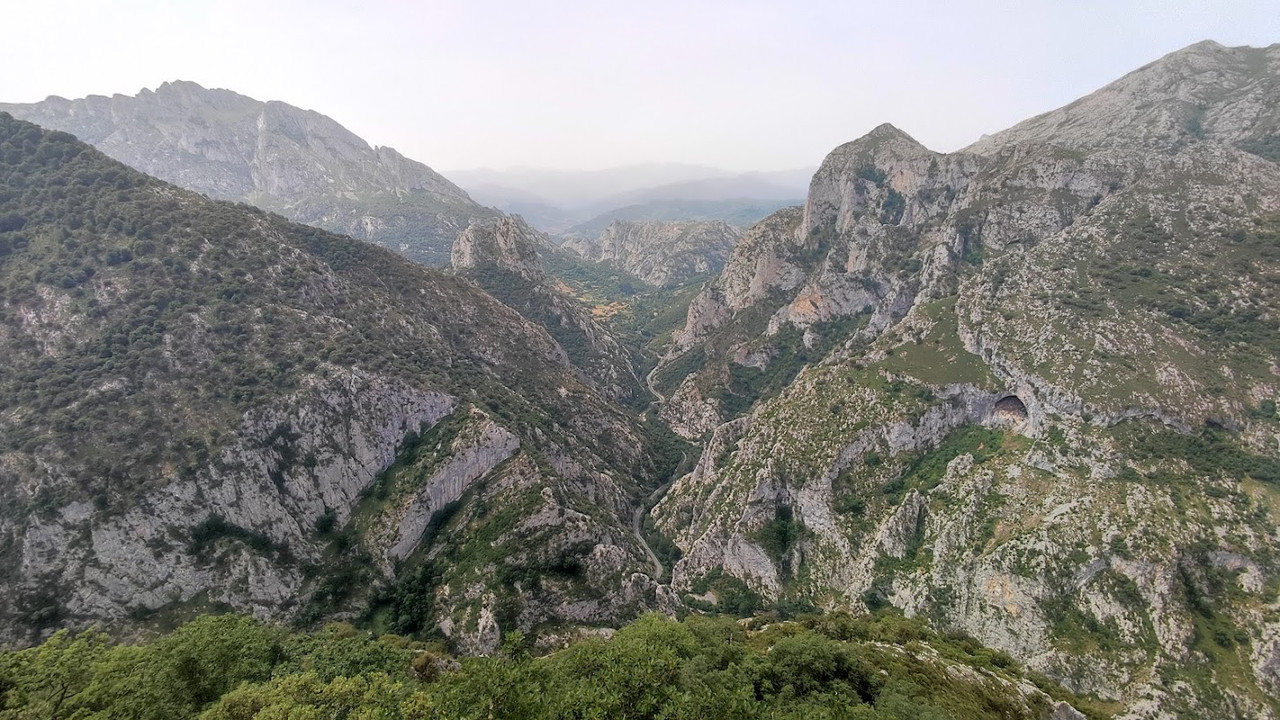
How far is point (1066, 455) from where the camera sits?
95.4m

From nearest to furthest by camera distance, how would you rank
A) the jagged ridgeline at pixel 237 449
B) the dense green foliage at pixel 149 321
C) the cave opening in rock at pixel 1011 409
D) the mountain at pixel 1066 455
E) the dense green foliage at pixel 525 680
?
the dense green foliage at pixel 525 680, the mountain at pixel 1066 455, the jagged ridgeline at pixel 237 449, the dense green foliage at pixel 149 321, the cave opening in rock at pixel 1011 409

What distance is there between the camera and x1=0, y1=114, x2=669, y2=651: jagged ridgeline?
82.6 meters

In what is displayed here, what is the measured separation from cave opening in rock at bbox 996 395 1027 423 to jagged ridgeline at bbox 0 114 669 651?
8521 centimetres

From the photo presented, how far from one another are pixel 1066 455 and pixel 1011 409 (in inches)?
772

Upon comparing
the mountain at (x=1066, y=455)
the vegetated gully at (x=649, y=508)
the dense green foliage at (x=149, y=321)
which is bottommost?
the vegetated gully at (x=649, y=508)

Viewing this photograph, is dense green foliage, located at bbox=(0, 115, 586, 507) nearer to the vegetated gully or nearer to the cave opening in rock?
the vegetated gully

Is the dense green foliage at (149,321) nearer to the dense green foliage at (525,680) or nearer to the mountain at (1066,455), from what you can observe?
the dense green foliage at (525,680)

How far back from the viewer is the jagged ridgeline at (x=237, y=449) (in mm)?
82625

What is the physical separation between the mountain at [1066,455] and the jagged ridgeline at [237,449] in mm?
41444

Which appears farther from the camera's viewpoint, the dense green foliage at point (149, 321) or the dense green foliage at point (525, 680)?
the dense green foliage at point (149, 321)

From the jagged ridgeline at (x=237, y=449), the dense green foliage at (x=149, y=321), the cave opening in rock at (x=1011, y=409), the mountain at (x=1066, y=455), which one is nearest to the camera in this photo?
the mountain at (x=1066, y=455)

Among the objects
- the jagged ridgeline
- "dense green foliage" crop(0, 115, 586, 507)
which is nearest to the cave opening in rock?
the jagged ridgeline

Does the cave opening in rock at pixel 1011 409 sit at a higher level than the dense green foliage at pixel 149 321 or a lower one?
lower

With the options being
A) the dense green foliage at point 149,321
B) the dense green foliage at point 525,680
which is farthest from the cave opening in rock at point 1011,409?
the dense green foliage at point 149,321
